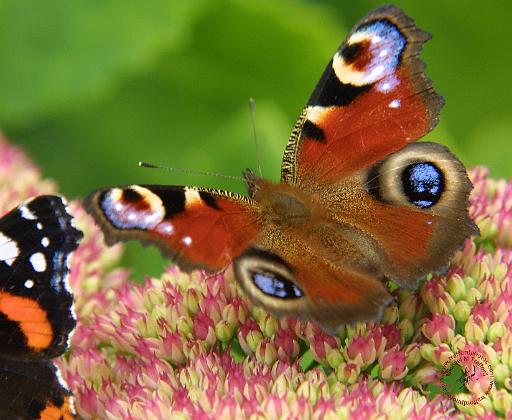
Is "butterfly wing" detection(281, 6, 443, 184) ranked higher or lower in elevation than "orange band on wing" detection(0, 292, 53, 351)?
higher

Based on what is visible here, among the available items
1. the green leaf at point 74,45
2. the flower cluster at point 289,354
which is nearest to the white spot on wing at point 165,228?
the flower cluster at point 289,354

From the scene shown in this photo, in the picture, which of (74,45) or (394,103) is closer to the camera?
(394,103)

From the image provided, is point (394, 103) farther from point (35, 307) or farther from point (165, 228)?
point (35, 307)

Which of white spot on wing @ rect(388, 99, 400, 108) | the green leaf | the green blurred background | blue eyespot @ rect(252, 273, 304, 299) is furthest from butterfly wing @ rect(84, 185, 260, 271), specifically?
the green leaf

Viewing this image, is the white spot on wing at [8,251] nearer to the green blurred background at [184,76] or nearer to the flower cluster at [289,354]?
the flower cluster at [289,354]

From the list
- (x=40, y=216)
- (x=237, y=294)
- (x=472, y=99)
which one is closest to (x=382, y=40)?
(x=237, y=294)

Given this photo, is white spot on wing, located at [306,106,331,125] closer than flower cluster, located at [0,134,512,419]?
No

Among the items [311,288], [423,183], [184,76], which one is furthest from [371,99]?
[184,76]

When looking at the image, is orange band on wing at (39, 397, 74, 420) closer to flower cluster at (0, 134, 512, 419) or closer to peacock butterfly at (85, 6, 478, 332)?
flower cluster at (0, 134, 512, 419)
